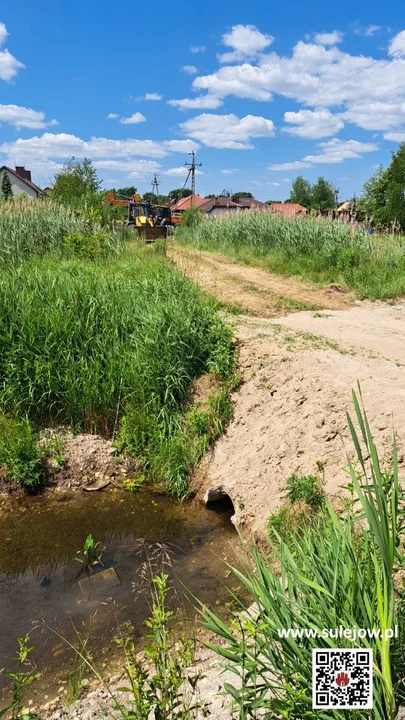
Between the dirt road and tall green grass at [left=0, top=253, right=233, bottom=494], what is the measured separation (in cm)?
50

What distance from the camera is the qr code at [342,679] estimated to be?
6.32ft

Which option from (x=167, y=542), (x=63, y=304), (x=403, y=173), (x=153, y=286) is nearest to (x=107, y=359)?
(x=63, y=304)

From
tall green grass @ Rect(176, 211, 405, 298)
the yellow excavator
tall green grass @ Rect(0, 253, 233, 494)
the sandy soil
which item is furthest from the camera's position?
the yellow excavator

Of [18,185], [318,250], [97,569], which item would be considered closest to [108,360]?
[97,569]

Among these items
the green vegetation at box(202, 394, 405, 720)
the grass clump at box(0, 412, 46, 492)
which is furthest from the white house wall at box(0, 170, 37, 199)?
the green vegetation at box(202, 394, 405, 720)

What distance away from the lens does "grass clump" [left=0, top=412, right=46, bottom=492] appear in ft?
19.3

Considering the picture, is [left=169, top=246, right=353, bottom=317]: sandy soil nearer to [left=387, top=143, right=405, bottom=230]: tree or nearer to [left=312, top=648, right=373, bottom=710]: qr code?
[left=312, top=648, right=373, bottom=710]: qr code

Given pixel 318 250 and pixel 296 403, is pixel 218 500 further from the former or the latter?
pixel 318 250

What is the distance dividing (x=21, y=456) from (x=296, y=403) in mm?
3215

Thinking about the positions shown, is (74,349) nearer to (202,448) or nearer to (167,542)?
(202,448)

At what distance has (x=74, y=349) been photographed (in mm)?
6777

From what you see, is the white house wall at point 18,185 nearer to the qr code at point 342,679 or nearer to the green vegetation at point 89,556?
the green vegetation at point 89,556

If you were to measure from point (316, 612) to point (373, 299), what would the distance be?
9.43 meters

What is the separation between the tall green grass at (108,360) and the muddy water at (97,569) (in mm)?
694
